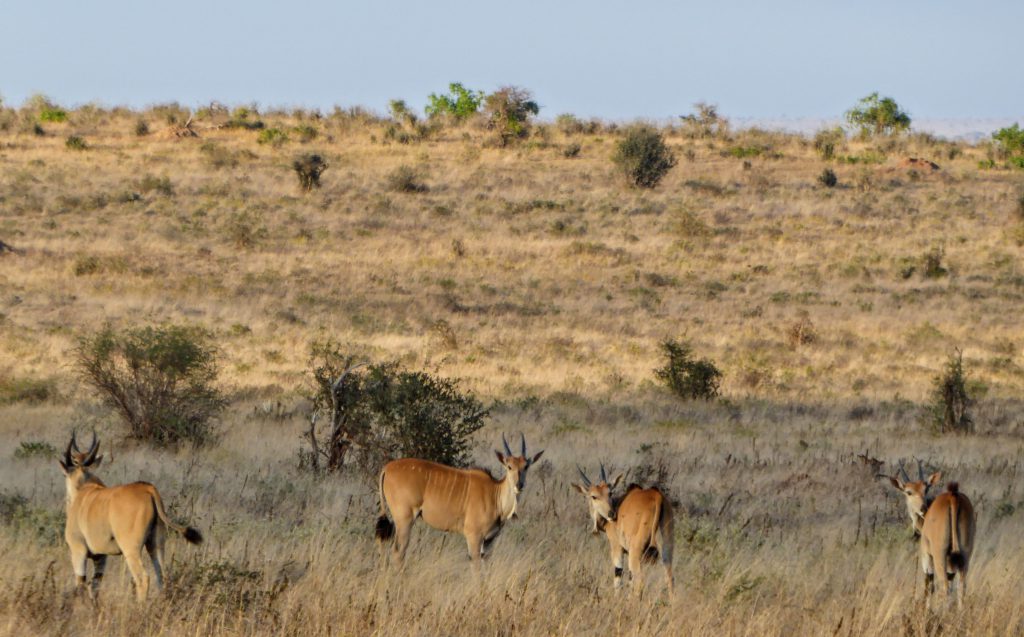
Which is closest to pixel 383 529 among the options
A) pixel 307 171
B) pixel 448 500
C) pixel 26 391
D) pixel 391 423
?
pixel 448 500

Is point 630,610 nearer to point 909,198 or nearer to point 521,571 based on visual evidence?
point 521,571

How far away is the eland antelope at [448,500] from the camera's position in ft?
27.7

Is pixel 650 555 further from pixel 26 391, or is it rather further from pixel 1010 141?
pixel 1010 141

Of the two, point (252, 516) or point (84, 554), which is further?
point (252, 516)

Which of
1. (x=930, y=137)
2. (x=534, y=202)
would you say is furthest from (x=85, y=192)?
(x=930, y=137)

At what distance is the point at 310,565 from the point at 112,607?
4.55 ft

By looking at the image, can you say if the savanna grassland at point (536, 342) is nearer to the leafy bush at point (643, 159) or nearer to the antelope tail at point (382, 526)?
the antelope tail at point (382, 526)

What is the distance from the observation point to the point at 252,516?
10055 mm

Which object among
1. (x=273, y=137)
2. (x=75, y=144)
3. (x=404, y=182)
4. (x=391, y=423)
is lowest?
(x=391, y=423)

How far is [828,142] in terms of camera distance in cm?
6319

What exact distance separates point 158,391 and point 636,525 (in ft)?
34.5

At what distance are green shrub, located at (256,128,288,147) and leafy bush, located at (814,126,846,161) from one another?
2793 centimetres

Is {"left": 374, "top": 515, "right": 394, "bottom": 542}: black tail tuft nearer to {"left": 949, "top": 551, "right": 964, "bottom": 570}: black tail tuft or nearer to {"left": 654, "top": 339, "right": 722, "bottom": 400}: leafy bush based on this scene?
{"left": 949, "top": 551, "right": 964, "bottom": 570}: black tail tuft

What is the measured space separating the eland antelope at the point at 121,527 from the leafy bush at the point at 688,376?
52.7 feet
